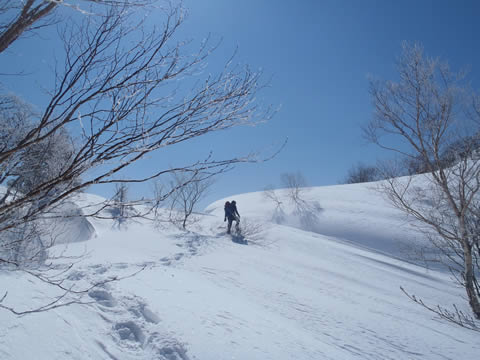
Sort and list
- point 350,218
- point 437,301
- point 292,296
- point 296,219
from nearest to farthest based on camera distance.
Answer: point 292,296 < point 437,301 < point 350,218 < point 296,219

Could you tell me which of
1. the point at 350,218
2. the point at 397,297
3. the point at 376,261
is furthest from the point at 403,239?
the point at 397,297

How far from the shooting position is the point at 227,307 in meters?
4.47

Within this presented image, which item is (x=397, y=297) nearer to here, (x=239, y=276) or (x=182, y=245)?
(x=239, y=276)

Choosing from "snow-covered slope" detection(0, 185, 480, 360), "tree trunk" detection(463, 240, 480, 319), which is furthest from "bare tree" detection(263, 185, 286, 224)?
"tree trunk" detection(463, 240, 480, 319)

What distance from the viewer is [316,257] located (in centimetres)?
1153

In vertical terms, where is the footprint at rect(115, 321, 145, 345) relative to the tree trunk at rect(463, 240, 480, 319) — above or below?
below

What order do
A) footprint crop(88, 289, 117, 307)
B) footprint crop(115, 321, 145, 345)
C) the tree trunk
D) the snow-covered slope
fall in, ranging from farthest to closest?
1. the tree trunk
2. footprint crop(88, 289, 117, 307)
3. footprint crop(115, 321, 145, 345)
4. the snow-covered slope

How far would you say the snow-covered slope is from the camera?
2861mm

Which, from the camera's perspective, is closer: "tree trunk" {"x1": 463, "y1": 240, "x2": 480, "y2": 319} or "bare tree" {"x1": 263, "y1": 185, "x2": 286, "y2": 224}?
"tree trunk" {"x1": 463, "y1": 240, "x2": 480, "y2": 319}

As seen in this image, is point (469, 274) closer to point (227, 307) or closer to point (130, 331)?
point (227, 307)

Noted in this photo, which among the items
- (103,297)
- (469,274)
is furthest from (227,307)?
(469,274)

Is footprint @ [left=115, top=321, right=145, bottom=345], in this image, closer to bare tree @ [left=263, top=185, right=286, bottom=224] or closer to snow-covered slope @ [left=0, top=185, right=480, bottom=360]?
snow-covered slope @ [left=0, top=185, right=480, bottom=360]

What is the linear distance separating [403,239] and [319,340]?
52.8 ft

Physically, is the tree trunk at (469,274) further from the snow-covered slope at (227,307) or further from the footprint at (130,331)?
the footprint at (130,331)
